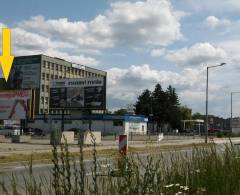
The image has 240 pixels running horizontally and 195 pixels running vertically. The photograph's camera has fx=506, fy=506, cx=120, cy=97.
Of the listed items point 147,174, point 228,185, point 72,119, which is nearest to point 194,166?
point 228,185

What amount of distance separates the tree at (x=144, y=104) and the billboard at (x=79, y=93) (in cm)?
6119

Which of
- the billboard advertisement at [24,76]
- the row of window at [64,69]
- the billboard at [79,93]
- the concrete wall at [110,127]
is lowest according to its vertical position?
the concrete wall at [110,127]

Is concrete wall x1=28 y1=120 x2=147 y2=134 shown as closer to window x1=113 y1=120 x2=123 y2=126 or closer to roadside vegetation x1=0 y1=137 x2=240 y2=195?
window x1=113 y1=120 x2=123 y2=126

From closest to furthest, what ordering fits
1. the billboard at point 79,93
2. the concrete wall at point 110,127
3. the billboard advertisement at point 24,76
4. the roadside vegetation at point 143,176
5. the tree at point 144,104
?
the roadside vegetation at point 143,176 → the billboard at point 79,93 → the concrete wall at point 110,127 → the billboard advertisement at point 24,76 → the tree at point 144,104

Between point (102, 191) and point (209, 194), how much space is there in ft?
4.42

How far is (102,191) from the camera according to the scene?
15.4ft

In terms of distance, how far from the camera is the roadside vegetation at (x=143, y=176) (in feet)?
13.9

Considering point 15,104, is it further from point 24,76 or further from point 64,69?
point 64,69

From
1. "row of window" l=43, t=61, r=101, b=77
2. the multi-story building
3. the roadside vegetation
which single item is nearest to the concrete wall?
the multi-story building

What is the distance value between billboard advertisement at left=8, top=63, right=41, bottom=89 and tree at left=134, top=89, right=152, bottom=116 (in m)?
28.4

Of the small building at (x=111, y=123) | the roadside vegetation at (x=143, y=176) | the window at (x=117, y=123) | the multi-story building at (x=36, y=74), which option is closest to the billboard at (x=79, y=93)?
the small building at (x=111, y=123)

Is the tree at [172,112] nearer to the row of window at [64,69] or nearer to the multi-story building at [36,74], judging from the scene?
the row of window at [64,69]

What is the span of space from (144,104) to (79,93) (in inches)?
2639

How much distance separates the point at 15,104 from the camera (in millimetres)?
54344
